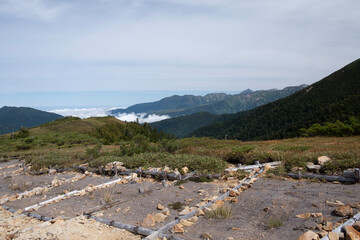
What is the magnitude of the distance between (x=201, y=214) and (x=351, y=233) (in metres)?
3.91

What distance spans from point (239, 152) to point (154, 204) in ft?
28.9

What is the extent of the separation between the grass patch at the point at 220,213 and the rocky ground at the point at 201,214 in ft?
0.19

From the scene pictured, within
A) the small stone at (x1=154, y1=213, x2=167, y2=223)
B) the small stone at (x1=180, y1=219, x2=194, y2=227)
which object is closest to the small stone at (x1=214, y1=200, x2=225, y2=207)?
the small stone at (x1=180, y1=219, x2=194, y2=227)

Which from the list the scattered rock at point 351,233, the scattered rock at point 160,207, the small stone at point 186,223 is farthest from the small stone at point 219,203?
the scattered rock at point 351,233

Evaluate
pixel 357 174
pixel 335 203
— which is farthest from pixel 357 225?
pixel 357 174

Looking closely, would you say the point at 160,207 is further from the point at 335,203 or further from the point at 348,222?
the point at 348,222

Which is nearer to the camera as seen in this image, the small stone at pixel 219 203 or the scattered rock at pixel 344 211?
the scattered rock at pixel 344 211

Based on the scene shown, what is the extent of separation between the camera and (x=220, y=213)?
294 inches

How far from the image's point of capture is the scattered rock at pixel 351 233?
504cm

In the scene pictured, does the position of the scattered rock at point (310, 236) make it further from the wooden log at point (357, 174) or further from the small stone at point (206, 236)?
the wooden log at point (357, 174)

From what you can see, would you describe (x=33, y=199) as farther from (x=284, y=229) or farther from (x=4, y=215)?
(x=284, y=229)

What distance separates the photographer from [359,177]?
29.1 feet

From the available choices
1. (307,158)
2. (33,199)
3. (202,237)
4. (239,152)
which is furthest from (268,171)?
(33,199)

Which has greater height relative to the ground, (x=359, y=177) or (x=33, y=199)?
(x=359, y=177)
